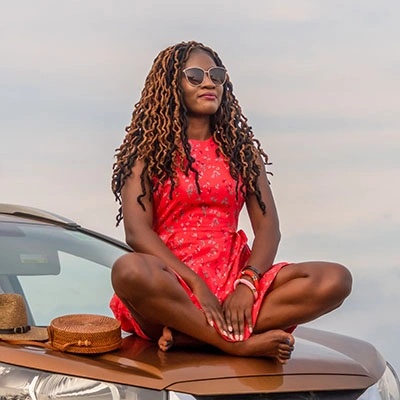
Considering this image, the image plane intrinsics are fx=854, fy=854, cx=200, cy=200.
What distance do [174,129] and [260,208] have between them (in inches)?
19.9

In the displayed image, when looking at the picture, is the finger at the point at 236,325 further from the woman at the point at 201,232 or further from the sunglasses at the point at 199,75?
the sunglasses at the point at 199,75

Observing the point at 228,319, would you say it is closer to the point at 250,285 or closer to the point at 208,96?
the point at 250,285

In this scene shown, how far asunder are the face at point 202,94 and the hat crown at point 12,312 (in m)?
1.11

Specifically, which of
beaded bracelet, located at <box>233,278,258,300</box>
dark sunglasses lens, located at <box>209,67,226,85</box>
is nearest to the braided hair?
dark sunglasses lens, located at <box>209,67,226,85</box>

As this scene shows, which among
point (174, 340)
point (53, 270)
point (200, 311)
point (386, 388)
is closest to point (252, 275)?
point (200, 311)

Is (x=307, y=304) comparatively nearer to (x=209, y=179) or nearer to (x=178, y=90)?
(x=209, y=179)

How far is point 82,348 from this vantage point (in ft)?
9.80

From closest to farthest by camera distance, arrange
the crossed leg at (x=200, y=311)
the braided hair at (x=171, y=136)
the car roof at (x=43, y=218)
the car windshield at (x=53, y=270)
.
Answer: the crossed leg at (x=200, y=311) → the braided hair at (x=171, y=136) → the car windshield at (x=53, y=270) → the car roof at (x=43, y=218)

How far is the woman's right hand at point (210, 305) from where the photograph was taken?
313cm

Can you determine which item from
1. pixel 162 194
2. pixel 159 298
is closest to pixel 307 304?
pixel 159 298

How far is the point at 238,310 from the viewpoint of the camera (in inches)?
126

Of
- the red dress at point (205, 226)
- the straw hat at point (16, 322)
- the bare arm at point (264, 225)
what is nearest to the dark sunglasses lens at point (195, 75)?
the red dress at point (205, 226)

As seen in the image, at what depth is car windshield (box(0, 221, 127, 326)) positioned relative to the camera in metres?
3.68

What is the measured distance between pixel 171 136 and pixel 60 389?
1.29 m
